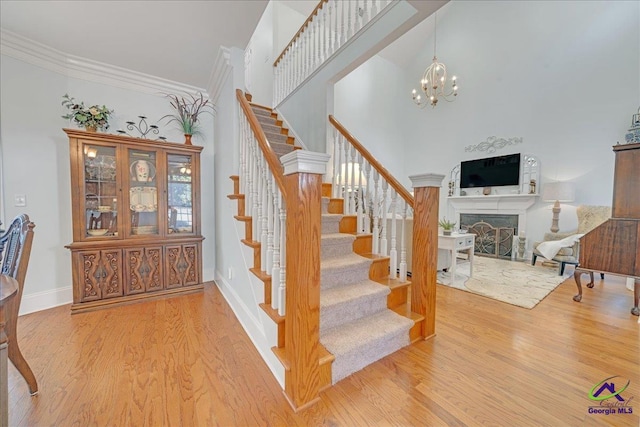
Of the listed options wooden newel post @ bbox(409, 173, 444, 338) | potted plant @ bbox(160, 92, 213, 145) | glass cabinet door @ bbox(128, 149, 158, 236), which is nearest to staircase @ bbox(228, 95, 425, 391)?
wooden newel post @ bbox(409, 173, 444, 338)

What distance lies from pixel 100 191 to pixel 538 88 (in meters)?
7.13

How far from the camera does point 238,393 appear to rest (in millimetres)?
1377

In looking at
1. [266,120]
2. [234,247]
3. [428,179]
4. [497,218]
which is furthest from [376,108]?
[234,247]

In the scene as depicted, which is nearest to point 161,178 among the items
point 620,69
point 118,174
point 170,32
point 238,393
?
point 118,174

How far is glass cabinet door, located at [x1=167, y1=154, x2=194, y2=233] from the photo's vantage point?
2.88 m

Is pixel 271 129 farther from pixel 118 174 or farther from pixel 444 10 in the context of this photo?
pixel 444 10

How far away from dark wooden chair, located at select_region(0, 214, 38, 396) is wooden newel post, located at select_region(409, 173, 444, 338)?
233 centimetres

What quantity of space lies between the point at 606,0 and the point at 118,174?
752cm

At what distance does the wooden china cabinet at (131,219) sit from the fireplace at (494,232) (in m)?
5.52

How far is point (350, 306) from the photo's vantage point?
1.77 metres

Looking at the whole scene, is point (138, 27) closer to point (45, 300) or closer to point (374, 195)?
point (374, 195)

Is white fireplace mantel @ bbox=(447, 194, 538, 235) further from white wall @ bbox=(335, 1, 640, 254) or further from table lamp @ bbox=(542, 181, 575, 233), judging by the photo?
table lamp @ bbox=(542, 181, 575, 233)

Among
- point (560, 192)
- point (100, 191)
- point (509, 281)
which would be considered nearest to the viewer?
point (100, 191)

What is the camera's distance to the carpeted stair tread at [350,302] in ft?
5.49
